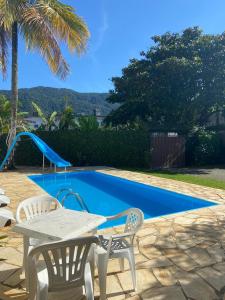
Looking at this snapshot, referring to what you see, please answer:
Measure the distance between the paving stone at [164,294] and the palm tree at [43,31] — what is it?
13801 millimetres

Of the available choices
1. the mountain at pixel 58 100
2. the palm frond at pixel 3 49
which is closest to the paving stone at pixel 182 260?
the palm frond at pixel 3 49

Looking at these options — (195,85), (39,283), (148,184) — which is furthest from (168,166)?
(39,283)

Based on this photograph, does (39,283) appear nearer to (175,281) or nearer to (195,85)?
(175,281)

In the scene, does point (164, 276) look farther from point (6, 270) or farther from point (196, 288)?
point (6, 270)

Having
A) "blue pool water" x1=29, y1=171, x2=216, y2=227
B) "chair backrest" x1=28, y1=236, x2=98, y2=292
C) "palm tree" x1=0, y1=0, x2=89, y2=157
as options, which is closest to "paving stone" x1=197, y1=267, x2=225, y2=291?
"chair backrest" x1=28, y1=236, x2=98, y2=292

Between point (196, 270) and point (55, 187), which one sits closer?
point (196, 270)

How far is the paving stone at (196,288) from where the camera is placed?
141 inches

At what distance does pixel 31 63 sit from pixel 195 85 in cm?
1130

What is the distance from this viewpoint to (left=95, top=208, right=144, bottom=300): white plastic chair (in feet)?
11.4

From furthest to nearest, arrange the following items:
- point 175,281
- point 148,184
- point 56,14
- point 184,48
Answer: point 184,48 → point 56,14 → point 148,184 → point 175,281

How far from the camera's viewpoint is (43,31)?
575 inches

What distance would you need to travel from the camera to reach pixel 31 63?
1762 cm

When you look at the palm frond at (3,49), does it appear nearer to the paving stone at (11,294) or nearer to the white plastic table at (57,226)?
the white plastic table at (57,226)

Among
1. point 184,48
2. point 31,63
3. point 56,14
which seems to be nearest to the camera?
point 56,14
